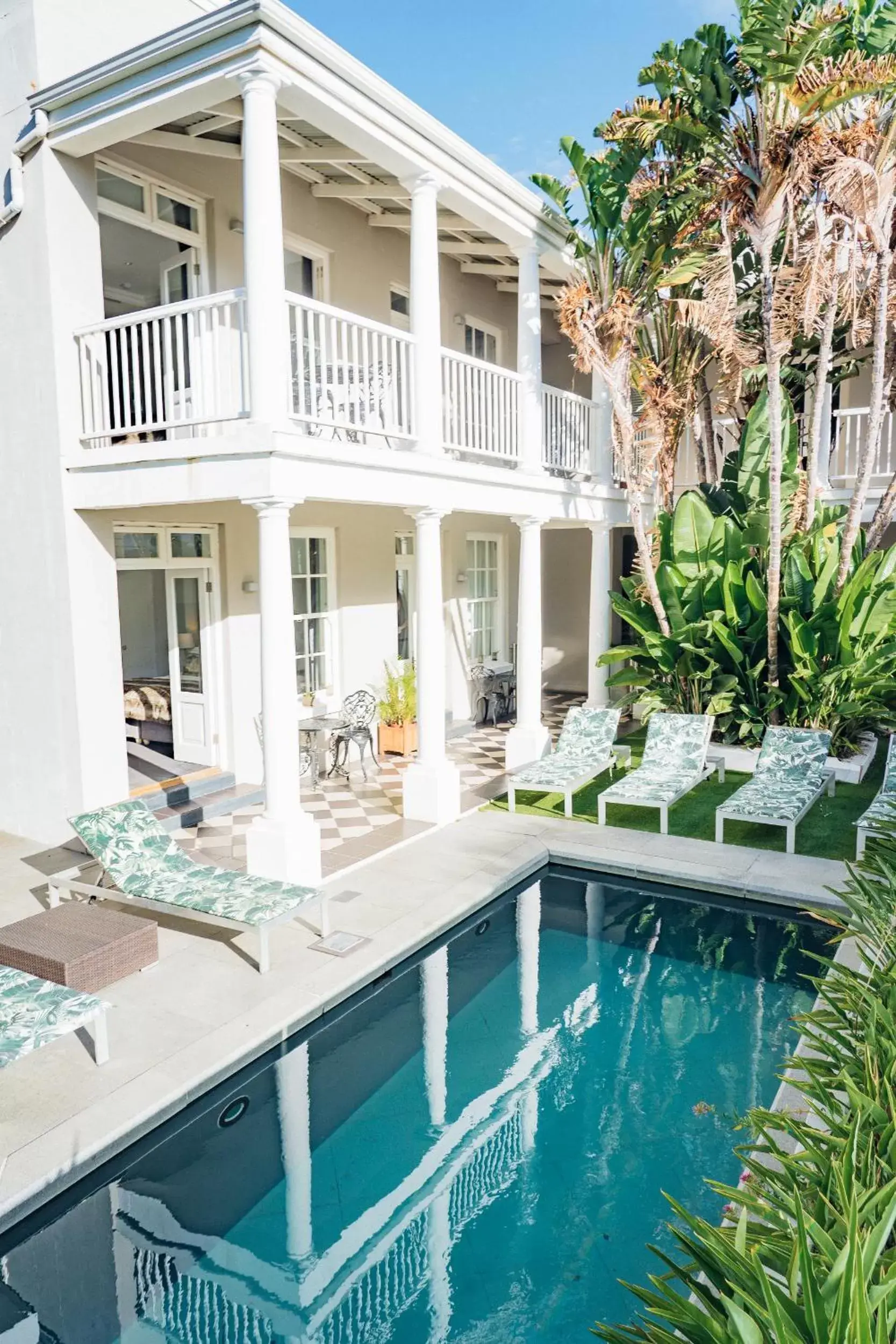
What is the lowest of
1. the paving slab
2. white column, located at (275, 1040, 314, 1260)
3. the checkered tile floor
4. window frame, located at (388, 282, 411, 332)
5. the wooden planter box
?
white column, located at (275, 1040, 314, 1260)

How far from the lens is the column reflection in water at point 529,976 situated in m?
5.27

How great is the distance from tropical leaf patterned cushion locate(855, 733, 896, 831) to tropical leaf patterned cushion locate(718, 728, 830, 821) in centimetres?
63

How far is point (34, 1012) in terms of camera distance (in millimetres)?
5266

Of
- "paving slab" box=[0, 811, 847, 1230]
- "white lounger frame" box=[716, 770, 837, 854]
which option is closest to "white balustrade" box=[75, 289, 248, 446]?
"paving slab" box=[0, 811, 847, 1230]

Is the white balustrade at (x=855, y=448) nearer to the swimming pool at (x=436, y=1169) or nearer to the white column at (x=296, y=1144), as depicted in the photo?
the swimming pool at (x=436, y=1169)

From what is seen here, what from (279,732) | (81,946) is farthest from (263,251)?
(81,946)

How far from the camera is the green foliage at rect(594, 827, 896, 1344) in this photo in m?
2.54

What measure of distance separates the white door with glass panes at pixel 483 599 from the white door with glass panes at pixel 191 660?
5.87m

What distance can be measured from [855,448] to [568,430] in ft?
18.1

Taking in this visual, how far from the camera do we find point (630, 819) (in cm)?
1036

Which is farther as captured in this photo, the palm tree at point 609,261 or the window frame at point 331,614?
the window frame at point 331,614

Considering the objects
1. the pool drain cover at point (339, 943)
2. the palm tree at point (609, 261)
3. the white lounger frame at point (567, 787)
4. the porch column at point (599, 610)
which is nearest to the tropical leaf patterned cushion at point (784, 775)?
the white lounger frame at point (567, 787)

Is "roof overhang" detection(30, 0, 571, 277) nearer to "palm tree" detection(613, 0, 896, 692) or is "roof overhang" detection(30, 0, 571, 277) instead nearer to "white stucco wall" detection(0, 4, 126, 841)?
"white stucco wall" detection(0, 4, 126, 841)

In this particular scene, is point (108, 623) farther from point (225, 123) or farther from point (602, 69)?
point (602, 69)
